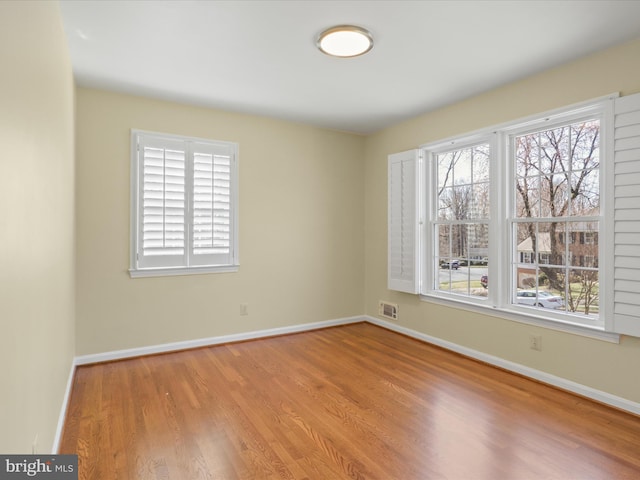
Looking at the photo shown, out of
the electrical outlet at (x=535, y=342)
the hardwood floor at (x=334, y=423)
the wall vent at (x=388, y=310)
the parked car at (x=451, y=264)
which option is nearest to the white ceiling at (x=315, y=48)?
the parked car at (x=451, y=264)

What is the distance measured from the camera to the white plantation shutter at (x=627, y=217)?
8.41ft

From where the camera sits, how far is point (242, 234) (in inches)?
170

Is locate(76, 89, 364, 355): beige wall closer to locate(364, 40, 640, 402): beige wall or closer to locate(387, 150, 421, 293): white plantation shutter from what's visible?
locate(364, 40, 640, 402): beige wall

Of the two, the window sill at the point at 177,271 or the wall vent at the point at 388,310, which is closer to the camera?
the window sill at the point at 177,271

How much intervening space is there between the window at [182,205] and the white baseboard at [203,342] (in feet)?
2.51

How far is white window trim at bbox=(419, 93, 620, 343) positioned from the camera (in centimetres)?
272

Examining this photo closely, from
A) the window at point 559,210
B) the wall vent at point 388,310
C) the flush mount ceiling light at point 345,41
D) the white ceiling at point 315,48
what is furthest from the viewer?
the wall vent at point 388,310

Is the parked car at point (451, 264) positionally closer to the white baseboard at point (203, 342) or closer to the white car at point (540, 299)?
the white car at point (540, 299)

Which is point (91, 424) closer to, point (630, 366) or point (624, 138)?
point (630, 366)

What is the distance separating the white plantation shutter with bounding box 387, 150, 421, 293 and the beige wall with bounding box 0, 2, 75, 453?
3.38 metres

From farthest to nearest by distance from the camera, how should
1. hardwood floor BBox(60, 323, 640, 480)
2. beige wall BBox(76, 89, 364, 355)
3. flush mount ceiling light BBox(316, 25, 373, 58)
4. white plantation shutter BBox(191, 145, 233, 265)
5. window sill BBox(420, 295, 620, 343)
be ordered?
white plantation shutter BBox(191, 145, 233, 265), beige wall BBox(76, 89, 364, 355), window sill BBox(420, 295, 620, 343), flush mount ceiling light BBox(316, 25, 373, 58), hardwood floor BBox(60, 323, 640, 480)

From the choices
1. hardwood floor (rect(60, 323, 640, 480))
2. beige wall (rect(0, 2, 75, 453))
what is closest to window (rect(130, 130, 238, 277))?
hardwood floor (rect(60, 323, 640, 480))

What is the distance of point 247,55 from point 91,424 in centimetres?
283

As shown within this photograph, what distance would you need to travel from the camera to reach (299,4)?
2.23 m
